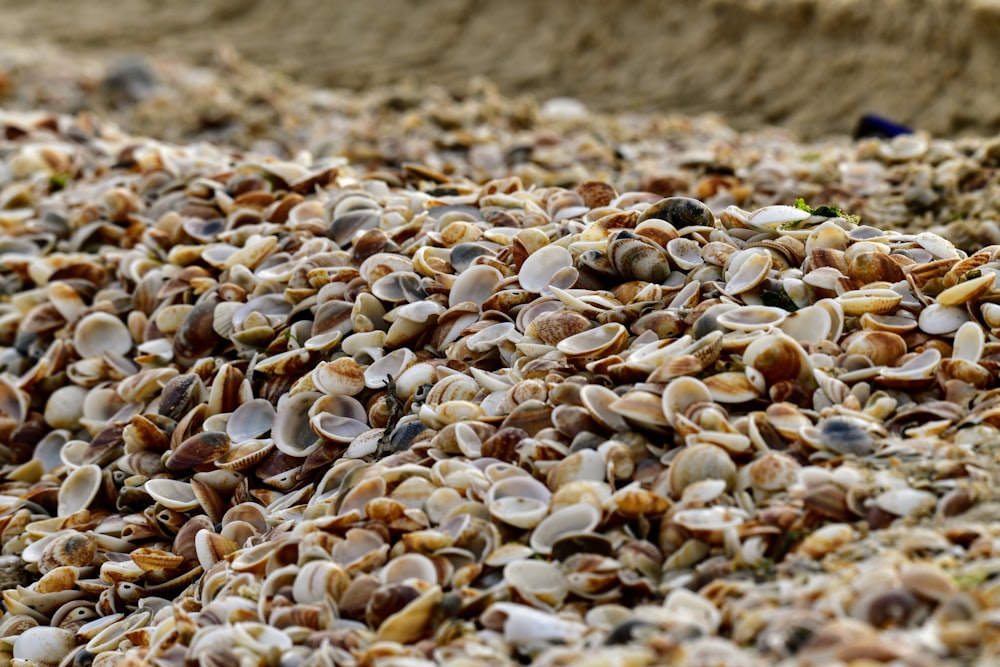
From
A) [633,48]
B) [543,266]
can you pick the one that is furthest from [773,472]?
[633,48]

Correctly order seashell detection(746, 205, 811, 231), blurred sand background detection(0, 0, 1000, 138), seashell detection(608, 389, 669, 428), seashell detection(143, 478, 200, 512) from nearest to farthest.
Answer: seashell detection(608, 389, 669, 428)
seashell detection(143, 478, 200, 512)
seashell detection(746, 205, 811, 231)
blurred sand background detection(0, 0, 1000, 138)

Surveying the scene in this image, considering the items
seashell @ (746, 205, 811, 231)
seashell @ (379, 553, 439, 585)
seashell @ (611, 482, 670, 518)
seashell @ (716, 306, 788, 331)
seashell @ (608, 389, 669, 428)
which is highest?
seashell @ (746, 205, 811, 231)

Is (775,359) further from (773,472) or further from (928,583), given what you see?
(928,583)

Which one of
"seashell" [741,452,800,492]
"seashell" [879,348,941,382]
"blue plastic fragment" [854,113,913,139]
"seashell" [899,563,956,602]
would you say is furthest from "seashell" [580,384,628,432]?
"blue plastic fragment" [854,113,913,139]

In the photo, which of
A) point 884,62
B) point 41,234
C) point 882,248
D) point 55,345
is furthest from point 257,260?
point 884,62

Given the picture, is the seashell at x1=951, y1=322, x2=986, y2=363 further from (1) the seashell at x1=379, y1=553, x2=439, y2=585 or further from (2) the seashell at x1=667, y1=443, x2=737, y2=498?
(1) the seashell at x1=379, y1=553, x2=439, y2=585

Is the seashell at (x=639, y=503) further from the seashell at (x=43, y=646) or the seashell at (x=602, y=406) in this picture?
the seashell at (x=43, y=646)

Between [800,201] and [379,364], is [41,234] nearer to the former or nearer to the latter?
[379,364]
